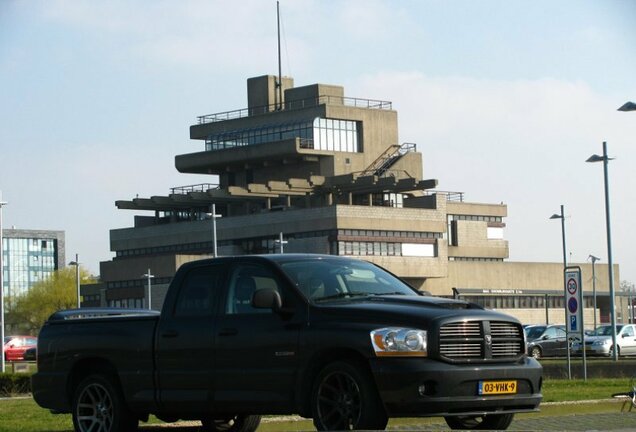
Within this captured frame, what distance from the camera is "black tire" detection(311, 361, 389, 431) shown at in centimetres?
1166

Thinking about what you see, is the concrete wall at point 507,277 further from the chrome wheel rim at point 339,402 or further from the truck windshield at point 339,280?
the chrome wheel rim at point 339,402

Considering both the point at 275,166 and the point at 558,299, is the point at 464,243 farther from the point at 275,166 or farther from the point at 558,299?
the point at 275,166

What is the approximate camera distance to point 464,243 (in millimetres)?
129750

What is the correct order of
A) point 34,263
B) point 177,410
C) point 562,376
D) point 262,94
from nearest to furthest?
point 177,410 < point 562,376 < point 262,94 < point 34,263

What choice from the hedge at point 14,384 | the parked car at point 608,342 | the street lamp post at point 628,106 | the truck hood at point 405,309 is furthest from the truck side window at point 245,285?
the parked car at point 608,342

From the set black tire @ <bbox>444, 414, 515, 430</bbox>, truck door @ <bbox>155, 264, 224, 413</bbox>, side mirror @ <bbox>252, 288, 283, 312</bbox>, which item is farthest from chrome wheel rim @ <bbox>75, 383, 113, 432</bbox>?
black tire @ <bbox>444, 414, 515, 430</bbox>

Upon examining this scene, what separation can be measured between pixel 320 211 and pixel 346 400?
100m

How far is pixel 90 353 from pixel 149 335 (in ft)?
2.76

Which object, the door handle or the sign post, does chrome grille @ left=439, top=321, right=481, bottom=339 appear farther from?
the sign post

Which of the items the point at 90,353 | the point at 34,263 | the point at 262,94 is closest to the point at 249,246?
the point at 262,94

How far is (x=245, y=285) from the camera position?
13.2 m

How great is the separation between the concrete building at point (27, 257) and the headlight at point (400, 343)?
180 metres

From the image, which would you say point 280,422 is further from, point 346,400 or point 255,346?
point 346,400

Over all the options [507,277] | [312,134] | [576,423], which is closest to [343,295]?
[576,423]
